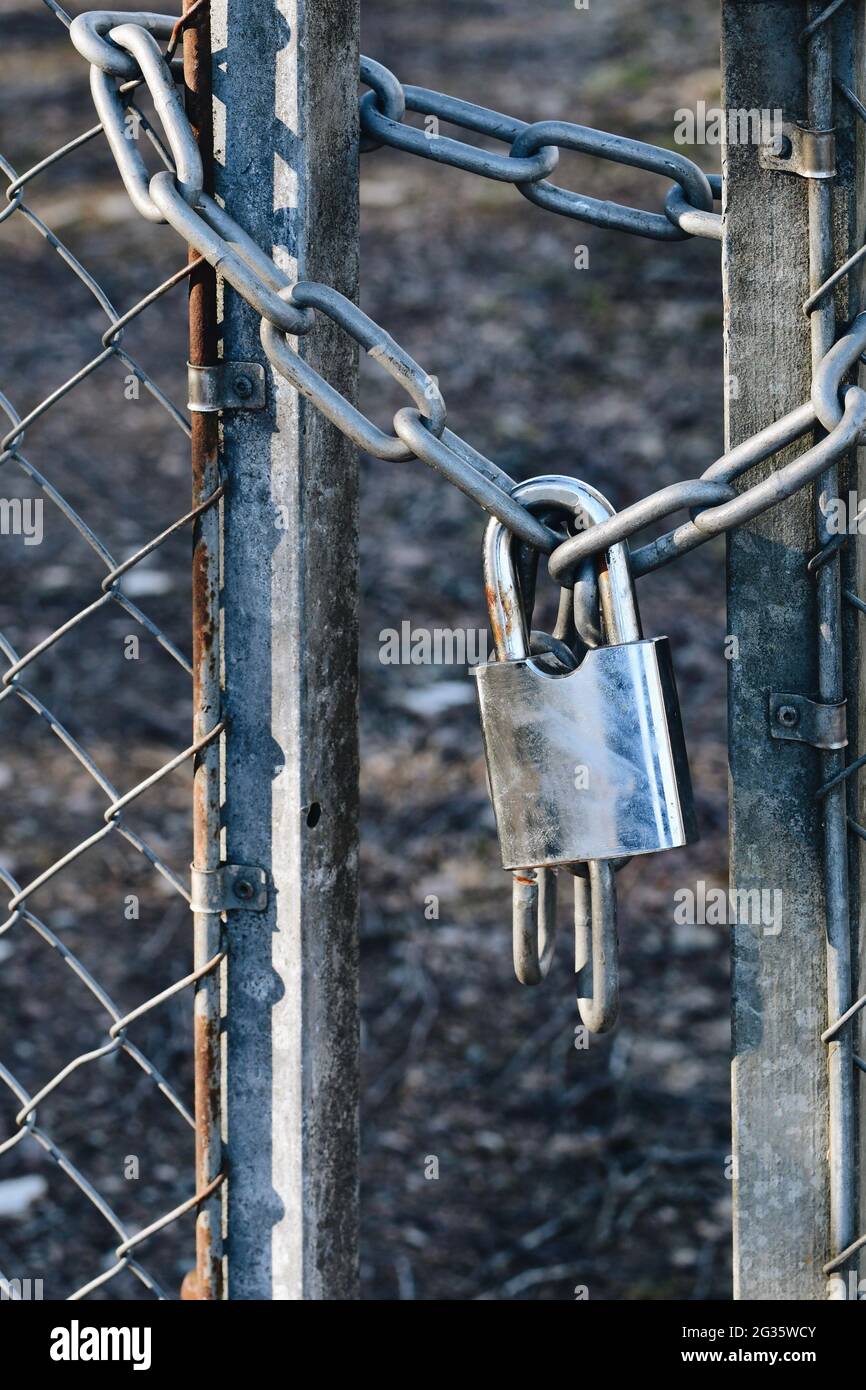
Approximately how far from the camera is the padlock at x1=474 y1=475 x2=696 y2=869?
92cm

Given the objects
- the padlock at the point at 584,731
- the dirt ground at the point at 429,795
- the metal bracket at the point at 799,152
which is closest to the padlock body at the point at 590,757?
the padlock at the point at 584,731

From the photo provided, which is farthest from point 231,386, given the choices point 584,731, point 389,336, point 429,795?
point 429,795

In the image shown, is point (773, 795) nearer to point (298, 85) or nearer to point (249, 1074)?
point (249, 1074)

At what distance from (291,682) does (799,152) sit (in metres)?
0.43

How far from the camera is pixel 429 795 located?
123 inches

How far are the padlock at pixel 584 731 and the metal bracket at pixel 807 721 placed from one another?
0.08 m

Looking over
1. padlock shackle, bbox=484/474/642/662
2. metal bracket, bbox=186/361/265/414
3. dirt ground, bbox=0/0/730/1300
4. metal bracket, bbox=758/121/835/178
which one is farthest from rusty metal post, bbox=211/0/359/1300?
dirt ground, bbox=0/0/730/1300

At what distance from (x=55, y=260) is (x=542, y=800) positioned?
4.93 meters

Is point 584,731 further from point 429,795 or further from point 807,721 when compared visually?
point 429,795

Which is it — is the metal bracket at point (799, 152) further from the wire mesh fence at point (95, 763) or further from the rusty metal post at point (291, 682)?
the wire mesh fence at point (95, 763)

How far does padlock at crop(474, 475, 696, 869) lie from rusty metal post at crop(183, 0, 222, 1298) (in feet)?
0.65

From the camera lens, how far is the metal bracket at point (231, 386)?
3.35ft
